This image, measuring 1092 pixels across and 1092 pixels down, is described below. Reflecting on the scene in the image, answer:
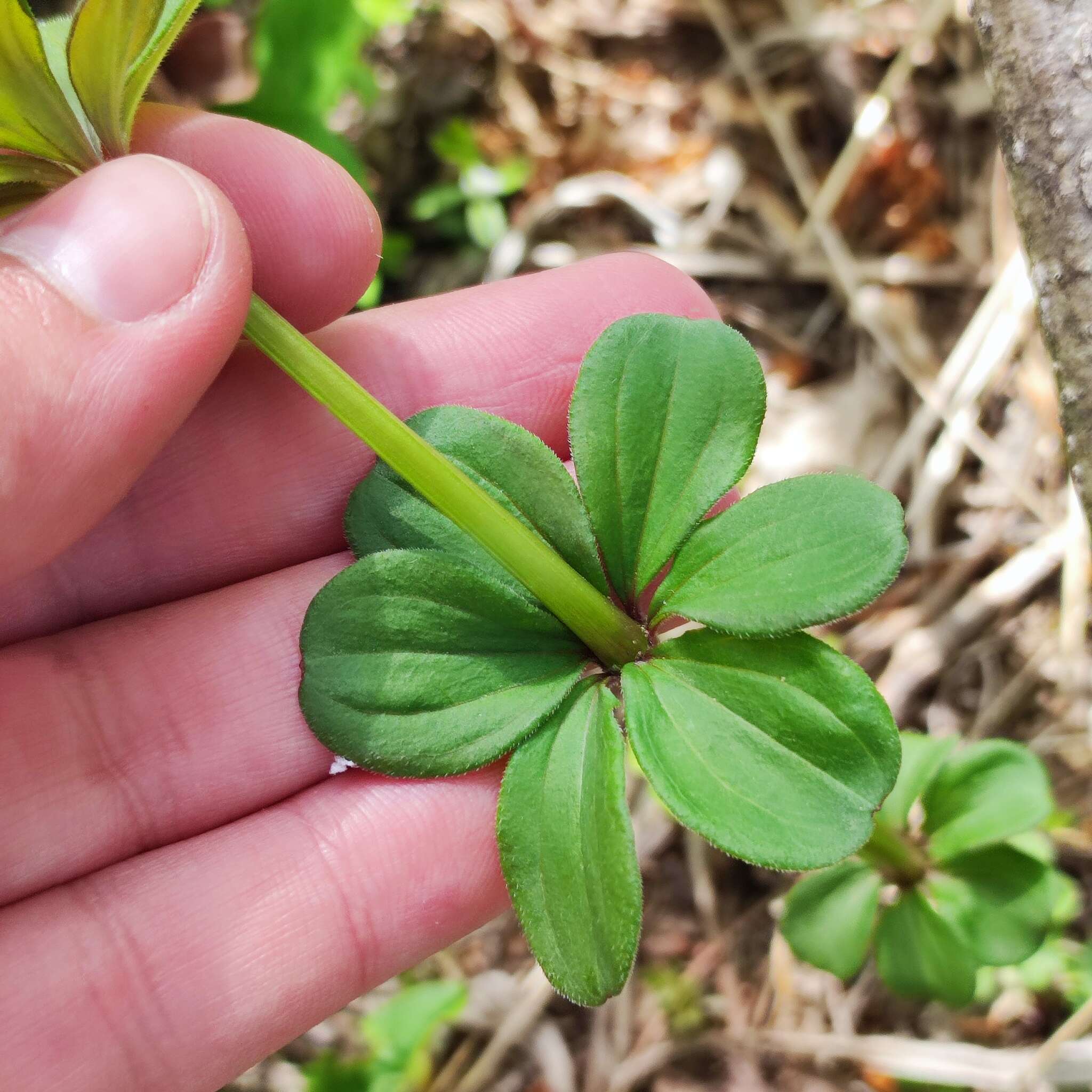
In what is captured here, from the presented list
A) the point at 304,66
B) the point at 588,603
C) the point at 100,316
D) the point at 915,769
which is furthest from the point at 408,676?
the point at 304,66

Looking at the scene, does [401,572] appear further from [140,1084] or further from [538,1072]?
[538,1072]

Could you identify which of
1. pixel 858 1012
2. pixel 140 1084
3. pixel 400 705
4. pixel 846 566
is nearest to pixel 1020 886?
pixel 858 1012

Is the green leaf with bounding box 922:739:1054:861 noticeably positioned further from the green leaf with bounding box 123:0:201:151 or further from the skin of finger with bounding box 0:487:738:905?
the green leaf with bounding box 123:0:201:151

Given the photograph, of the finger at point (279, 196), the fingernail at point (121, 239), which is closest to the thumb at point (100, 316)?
the fingernail at point (121, 239)

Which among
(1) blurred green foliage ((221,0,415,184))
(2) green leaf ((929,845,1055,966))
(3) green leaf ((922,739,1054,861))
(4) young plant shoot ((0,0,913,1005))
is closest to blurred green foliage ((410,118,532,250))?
(1) blurred green foliage ((221,0,415,184))

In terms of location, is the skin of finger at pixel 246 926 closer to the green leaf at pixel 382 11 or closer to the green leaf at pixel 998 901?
the green leaf at pixel 998 901

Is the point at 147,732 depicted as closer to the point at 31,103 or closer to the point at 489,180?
the point at 31,103

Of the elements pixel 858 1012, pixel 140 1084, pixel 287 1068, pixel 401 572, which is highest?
pixel 401 572
